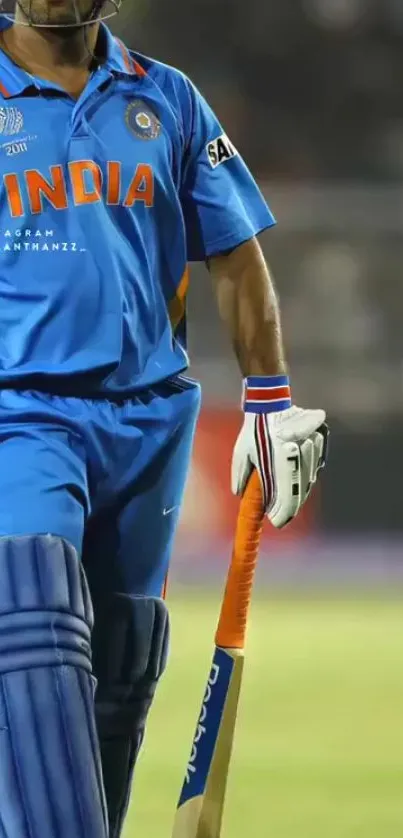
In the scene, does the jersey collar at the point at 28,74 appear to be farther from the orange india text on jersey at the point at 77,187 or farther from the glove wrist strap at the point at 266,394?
the glove wrist strap at the point at 266,394

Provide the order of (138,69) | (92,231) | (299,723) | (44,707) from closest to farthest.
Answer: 1. (44,707)
2. (92,231)
3. (138,69)
4. (299,723)

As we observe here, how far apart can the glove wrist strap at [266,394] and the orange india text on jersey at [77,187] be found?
293 mm

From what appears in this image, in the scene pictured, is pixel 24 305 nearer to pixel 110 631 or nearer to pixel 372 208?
pixel 110 631

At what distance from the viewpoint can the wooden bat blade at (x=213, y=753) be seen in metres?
2.16

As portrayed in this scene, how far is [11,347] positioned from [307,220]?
5052mm

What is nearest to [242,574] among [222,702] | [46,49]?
[222,702]

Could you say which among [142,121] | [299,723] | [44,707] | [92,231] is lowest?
[299,723]

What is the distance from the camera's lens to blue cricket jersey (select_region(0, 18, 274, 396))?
1949 millimetres

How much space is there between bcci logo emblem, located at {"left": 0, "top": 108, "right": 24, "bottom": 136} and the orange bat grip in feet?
1.80

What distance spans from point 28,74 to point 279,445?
1.81 ft

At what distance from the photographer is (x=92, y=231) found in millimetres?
1963

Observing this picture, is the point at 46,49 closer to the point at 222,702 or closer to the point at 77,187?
the point at 77,187

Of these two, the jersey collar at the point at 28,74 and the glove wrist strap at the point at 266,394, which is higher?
the jersey collar at the point at 28,74

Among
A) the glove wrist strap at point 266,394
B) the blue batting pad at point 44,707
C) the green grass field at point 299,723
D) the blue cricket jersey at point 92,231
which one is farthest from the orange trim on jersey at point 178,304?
the green grass field at point 299,723
